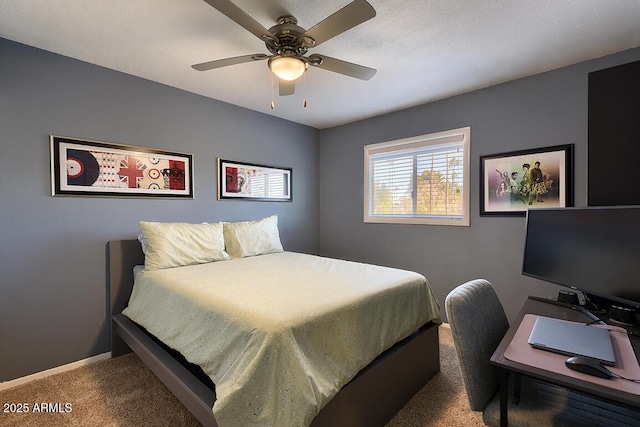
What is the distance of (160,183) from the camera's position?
2785 mm

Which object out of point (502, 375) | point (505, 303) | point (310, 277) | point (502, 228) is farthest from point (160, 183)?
point (505, 303)

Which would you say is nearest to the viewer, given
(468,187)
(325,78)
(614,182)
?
(614,182)

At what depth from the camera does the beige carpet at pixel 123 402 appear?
1.71 m

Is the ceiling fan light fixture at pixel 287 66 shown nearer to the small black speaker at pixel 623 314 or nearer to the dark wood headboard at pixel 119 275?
the dark wood headboard at pixel 119 275

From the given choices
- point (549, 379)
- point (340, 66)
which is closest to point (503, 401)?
point (549, 379)

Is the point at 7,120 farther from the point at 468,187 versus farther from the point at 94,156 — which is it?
the point at 468,187

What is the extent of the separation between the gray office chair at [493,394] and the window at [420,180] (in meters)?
1.87

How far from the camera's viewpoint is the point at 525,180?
2602 millimetres

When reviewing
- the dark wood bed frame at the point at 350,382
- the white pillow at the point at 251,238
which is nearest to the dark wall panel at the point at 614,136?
the dark wood bed frame at the point at 350,382

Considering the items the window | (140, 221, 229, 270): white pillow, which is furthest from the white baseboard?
the window

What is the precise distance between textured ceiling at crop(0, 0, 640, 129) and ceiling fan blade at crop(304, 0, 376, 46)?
22 cm

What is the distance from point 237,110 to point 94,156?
1.49 m

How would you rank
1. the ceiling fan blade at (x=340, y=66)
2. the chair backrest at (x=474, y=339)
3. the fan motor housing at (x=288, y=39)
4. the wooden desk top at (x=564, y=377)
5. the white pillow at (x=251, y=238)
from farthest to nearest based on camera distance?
the white pillow at (x=251, y=238), the ceiling fan blade at (x=340, y=66), the fan motor housing at (x=288, y=39), the chair backrest at (x=474, y=339), the wooden desk top at (x=564, y=377)

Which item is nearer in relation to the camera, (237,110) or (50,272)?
(50,272)
